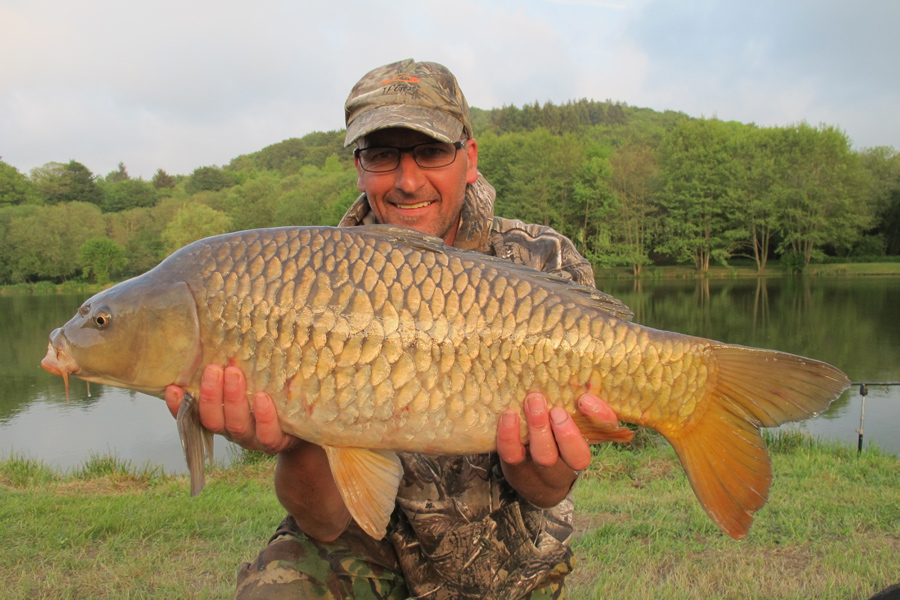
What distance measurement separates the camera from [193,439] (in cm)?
130

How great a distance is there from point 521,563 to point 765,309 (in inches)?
637

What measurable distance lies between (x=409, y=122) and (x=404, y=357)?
749 millimetres

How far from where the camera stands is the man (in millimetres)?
1297

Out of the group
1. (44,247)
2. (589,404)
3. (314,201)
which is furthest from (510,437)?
(314,201)

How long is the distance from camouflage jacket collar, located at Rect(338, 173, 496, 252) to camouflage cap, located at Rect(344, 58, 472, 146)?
198mm

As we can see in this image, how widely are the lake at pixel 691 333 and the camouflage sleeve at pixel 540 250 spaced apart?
1534 mm

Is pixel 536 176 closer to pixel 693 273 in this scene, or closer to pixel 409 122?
pixel 693 273

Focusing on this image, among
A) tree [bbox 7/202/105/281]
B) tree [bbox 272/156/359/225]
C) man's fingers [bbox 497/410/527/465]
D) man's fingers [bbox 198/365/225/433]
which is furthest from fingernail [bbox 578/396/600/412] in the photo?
tree [bbox 7/202/105/281]

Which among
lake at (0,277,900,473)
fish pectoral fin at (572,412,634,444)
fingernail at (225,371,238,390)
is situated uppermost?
fingernail at (225,371,238,390)

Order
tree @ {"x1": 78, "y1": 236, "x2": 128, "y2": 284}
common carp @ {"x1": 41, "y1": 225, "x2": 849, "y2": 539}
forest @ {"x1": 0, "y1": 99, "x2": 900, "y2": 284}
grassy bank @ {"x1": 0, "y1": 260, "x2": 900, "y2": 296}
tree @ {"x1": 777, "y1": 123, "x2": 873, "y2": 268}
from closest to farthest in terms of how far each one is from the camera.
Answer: common carp @ {"x1": 41, "y1": 225, "x2": 849, "y2": 539} < grassy bank @ {"x1": 0, "y1": 260, "x2": 900, "y2": 296} < tree @ {"x1": 777, "y1": 123, "x2": 873, "y2": 268} < forest @ {"x1": 0, "y1": 99, "x2": 900, "y2": 284} < tree @ {"x1": 78, "y1": 236, "x2": 128, "y2": 284}

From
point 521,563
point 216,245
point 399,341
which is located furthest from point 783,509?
point 216,245

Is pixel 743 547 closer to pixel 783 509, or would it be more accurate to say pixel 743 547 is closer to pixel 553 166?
pixel 783 509

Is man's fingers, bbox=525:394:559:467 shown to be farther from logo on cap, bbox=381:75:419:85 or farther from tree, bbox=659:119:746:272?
tree, bbox=659:119:746:272

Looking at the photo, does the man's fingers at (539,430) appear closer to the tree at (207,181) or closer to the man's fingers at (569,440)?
the man's fingers at (569,440)
